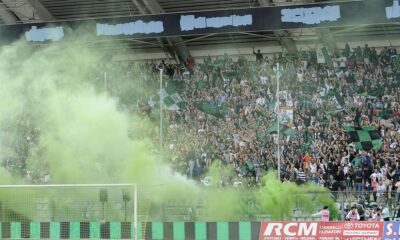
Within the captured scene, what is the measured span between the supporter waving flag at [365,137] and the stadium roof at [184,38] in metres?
5.97

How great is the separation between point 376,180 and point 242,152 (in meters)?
6.36

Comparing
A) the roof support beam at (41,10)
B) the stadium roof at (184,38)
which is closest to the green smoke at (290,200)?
the stadium roof at (184,38)

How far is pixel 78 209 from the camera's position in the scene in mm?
25297

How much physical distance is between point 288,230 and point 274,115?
437 inches

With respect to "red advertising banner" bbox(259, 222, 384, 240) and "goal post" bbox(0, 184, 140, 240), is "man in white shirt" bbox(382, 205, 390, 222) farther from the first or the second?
"goal post" bbox(0, 184, 140, 240)

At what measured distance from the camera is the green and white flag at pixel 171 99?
34.6m

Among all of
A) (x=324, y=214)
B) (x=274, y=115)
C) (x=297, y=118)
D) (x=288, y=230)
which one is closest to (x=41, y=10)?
(x=274, y=115)

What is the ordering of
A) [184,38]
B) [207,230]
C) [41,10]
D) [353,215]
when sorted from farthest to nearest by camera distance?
[184,38] → [41,10] → [353,215] → [207,230]

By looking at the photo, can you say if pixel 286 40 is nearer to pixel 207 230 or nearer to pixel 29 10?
pixel 29 10

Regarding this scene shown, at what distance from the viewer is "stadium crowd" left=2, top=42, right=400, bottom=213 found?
28.7 metres

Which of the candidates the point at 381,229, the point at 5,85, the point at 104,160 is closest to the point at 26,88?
the point at 5,85

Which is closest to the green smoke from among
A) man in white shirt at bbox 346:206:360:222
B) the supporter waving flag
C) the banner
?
man in white shirt at bbox 346:206:360:222

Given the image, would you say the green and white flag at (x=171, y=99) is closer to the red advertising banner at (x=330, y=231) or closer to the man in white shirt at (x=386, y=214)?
the man in white shirt at (x=386, y=214)

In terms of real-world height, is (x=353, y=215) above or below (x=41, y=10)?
below
